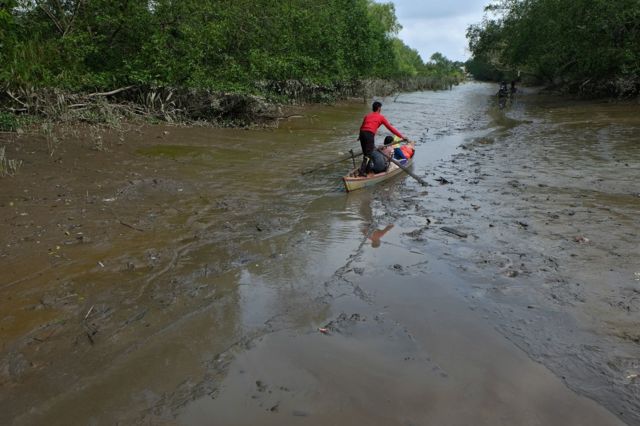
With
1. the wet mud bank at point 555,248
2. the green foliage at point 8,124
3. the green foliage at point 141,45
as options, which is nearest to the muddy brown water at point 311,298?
the wet mud bank at point 555,248

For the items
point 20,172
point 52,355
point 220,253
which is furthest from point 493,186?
point 20,172

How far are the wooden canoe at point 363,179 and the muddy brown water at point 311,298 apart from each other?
10.7 inches

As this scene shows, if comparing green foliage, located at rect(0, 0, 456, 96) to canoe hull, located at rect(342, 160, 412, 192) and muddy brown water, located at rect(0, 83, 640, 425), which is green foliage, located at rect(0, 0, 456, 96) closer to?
muddy brown water, located at rect(0, 83, 640, 425)

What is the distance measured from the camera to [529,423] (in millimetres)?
3322

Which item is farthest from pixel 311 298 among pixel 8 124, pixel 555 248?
pixel 8 124

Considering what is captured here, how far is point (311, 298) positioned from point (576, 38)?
92.5 ft

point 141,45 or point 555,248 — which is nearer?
point 555,248

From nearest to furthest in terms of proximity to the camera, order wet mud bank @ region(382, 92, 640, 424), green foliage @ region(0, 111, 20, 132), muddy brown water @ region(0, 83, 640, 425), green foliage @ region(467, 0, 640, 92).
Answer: muddy brown water @ region(0, 83, 640, 425) → wet mud bank @ region(382, 92, 640, 424) → green foliage @ region(0, 111, 20, 132) → green foliage @ region(467, 0, 640, 92)

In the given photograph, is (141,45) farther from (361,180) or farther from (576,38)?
(576,38)

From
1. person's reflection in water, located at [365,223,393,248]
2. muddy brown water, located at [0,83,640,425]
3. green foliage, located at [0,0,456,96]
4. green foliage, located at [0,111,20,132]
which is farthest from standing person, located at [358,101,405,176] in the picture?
green foliage, located at [0,111,20,132]

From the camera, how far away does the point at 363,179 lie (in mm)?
10430

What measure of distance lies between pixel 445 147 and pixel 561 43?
61.9 feet

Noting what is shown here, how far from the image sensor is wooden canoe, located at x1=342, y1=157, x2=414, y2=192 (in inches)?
399

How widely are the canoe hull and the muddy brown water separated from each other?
266 mm
